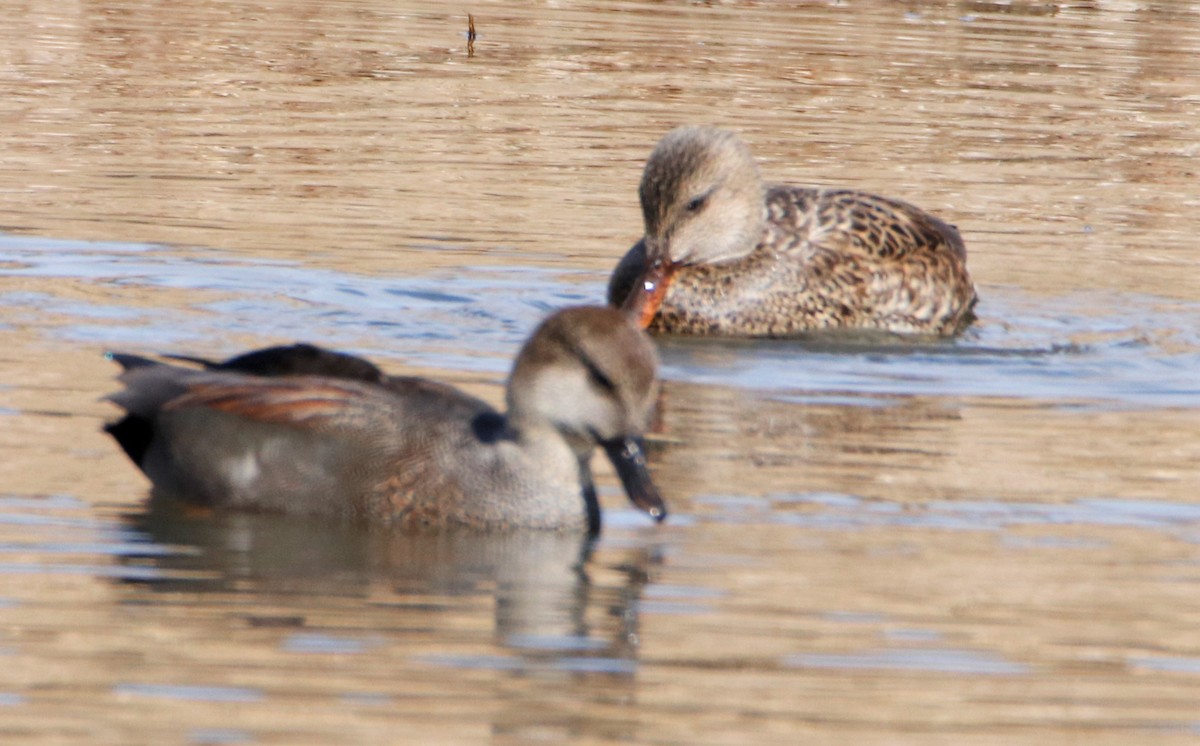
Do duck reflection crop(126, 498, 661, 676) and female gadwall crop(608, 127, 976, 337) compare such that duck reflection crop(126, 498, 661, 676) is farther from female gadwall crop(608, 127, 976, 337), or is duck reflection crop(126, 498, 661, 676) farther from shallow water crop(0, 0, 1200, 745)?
female gadwall crop(608, 127, 976, 337)

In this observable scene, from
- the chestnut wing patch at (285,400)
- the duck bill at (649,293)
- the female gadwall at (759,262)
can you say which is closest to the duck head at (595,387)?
the chestnut wing patch at (285,400)

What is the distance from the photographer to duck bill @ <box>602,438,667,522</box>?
21.7ft

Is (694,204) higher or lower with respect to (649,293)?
higher

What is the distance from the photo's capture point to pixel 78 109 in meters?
16.8

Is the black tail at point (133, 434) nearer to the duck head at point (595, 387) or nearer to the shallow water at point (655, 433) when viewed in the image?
the shallow water at point (655, 433)

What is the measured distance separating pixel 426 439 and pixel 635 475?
0.67 meters

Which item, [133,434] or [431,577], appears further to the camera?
[133,434]

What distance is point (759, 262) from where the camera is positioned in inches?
430

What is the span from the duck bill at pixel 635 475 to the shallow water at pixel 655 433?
166mm

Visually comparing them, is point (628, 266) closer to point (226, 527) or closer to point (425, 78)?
point (226, 527)

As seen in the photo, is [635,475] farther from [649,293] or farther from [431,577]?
[649,293]

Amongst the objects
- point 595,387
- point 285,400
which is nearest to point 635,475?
point 595,387

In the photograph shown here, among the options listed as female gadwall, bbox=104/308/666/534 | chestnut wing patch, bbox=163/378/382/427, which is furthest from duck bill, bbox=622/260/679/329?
chestnut wing patch, bbox=163/378/382/427

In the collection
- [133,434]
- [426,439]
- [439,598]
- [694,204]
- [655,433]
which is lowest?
[655,433]
